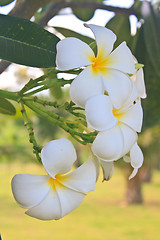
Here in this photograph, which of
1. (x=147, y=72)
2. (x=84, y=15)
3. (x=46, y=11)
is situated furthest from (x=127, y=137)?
(x=84, y=15)

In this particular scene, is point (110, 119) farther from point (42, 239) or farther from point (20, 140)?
point (42, 239)

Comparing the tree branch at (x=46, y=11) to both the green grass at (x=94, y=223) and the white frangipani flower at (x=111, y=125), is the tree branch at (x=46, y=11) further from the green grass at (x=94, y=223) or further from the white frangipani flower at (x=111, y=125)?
the green grass at (x=94, y=223)

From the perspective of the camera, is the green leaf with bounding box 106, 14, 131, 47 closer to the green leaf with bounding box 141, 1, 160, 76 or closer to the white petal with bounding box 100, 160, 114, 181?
the green leaf with bounding box 141, 1, 160, 76

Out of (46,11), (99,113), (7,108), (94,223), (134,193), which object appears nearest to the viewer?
(99,113)

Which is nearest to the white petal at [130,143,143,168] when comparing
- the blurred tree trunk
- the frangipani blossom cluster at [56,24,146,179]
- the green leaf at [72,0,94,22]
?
the frangipani blossom cluster at [56,24,146,179]

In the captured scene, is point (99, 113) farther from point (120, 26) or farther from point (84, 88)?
point (120, 26)

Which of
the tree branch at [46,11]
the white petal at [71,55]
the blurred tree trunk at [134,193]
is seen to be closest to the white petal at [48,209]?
the white petal at [71,55]
